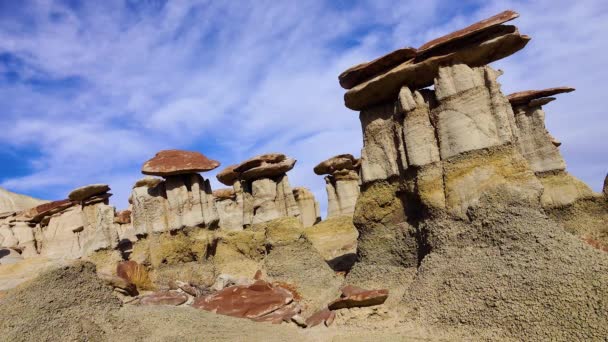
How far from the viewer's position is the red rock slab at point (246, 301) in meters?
8.01

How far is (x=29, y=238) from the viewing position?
67.5ft

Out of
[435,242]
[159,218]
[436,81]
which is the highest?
[436,81]

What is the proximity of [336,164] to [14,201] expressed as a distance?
137ft

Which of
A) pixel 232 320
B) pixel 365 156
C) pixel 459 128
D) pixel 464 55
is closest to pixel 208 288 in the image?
pixel 232 320

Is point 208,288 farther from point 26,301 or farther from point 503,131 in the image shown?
point 503,131

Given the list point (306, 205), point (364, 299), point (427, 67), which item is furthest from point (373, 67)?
point (306, 205)

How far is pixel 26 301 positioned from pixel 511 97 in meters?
12.2

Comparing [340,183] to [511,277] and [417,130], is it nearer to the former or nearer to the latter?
[417,130]

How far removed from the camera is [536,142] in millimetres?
12375

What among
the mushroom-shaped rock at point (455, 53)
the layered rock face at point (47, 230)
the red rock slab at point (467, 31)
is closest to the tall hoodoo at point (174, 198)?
the mushroom-shaped rock at point (455, 53)

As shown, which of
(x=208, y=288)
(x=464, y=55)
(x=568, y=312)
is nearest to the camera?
(x=568, y=312)

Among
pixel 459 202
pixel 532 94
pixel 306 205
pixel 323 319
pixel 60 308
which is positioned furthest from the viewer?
pixel 306 205

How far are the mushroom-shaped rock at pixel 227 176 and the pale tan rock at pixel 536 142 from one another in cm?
1288

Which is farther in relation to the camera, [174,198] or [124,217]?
[124,217]
